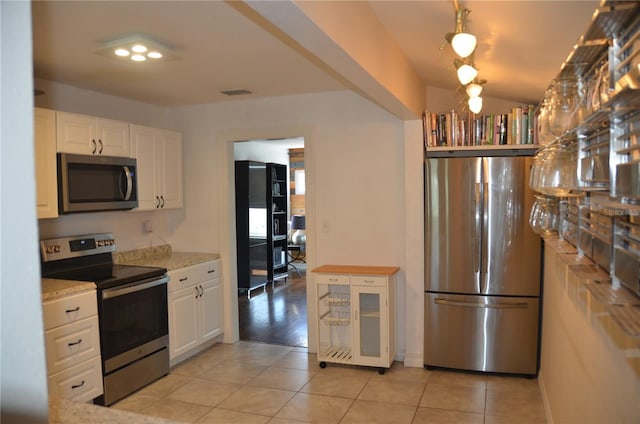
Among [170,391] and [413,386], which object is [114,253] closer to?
[170,391]

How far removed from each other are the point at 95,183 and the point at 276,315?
9.34 feet

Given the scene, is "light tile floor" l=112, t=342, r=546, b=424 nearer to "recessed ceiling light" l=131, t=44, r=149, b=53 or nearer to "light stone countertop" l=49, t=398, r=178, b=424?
"light stone countertop" l=49, t=398, r=178, b=424

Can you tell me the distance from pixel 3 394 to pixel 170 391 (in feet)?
11.0

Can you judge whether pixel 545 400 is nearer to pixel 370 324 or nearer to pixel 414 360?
pixel 414 360

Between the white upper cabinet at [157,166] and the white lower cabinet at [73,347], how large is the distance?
121 cm

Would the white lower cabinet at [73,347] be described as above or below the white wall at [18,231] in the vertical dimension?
below

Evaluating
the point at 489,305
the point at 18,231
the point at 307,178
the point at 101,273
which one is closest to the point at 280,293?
the point at 307,178

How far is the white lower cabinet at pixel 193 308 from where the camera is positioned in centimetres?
399

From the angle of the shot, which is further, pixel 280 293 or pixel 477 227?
pixel 280 293

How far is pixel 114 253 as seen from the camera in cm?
420

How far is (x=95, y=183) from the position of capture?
11.9 feet

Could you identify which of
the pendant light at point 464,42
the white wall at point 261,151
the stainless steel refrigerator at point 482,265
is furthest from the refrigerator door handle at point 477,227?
the white wall at point 261,151

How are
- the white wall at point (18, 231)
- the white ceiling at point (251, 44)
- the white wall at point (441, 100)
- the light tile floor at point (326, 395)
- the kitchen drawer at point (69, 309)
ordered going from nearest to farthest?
1. the white wall at point (18, 231)
2. the white ceiling at point (251, 44)
3. the kitchen drawer at point (69, 309)
4. the light tile floor at point (326, 395)
5. the white wall at point (441, 100)

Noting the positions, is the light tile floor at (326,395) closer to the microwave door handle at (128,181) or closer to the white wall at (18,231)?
the microwave door handle at (128,181)
